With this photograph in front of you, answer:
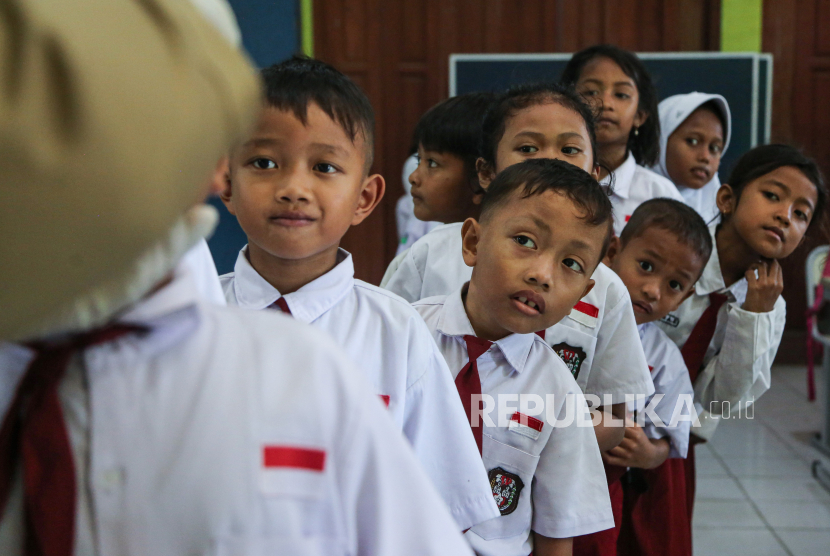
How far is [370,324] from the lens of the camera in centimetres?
116

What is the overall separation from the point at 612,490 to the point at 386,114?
4.11 m

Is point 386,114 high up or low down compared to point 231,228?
up

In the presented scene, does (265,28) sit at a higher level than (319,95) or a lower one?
higher

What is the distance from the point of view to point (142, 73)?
1.27ft

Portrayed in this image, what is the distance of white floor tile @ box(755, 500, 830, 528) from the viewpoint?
115 inches

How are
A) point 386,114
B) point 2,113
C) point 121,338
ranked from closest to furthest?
point 2,113 → point 121,338 → point 386,114

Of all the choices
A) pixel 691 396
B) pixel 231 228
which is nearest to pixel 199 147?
pixel 691 396

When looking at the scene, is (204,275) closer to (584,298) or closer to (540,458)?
(540,458)

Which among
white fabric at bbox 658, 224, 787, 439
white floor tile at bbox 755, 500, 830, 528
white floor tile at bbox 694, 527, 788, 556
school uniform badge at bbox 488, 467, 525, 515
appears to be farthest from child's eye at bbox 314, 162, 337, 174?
white floor tile at bbox 755, 500, 830, 528

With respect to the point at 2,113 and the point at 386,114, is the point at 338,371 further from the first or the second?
the point at 386,114

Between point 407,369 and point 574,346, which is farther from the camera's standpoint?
point 574,346

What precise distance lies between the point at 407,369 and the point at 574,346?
55cm

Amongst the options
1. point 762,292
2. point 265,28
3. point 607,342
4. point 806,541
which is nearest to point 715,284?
point 762,292

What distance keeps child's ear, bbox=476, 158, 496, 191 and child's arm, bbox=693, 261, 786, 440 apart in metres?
0.70
